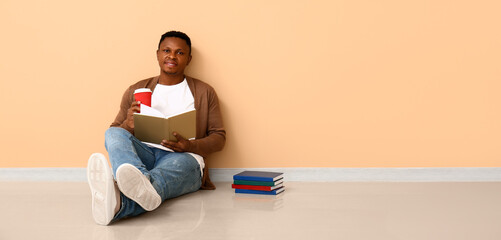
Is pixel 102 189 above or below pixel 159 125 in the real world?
below

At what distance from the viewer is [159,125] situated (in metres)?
2.85

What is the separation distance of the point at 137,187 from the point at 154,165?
0.67 meters

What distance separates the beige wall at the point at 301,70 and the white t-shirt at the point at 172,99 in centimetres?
21

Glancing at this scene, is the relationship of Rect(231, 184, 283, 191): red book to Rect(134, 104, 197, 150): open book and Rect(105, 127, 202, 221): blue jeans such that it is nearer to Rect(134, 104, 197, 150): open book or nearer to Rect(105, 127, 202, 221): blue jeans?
Rect(105, 127, 202, 221): blue jeans

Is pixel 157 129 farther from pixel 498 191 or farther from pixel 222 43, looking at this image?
pixel 498 191

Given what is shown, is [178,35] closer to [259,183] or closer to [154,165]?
[154,165]

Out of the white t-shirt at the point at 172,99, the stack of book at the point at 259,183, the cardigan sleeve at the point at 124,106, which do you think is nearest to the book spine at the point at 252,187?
the stack of book at the point at 259,183

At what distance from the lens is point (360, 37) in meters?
3.39

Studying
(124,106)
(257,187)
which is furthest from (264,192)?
(124,106)

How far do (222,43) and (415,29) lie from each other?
1.20m

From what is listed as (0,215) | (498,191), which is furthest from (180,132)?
(498,191)

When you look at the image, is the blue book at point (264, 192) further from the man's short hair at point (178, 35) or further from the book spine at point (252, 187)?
the man's short hair at point (178, 35)

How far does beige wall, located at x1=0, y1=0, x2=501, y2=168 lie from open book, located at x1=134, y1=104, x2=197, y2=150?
1.96ft


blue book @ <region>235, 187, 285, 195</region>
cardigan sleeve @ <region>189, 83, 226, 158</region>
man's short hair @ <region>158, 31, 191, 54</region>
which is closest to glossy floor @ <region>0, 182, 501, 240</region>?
blue book @ <region>235, 187, 285, 195</region>
